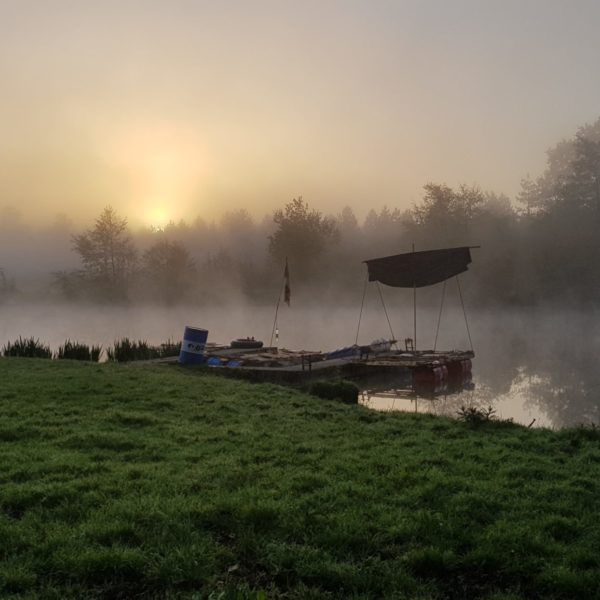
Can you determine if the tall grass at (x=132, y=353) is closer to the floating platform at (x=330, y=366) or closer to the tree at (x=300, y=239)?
the floating platform at (x=330, y=366)

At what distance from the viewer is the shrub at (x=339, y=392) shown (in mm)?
15250

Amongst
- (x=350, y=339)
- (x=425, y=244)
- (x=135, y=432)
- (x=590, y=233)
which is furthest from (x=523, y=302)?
(x=135, y=432)

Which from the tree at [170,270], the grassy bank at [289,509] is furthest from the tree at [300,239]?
the grassy bank at [289,509]

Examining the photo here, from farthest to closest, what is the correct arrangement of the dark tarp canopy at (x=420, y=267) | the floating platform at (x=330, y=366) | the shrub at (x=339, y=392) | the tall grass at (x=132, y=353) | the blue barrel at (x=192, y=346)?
the dark tarp canopy at (x=420, y=267) → the tall grass at (x=132, y=353) → the blue barrel at (x=192, y=346) → the floating platform at (x=330, y=366) → the shrub at (x=339, y=392)

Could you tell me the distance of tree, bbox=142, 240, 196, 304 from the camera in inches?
3981

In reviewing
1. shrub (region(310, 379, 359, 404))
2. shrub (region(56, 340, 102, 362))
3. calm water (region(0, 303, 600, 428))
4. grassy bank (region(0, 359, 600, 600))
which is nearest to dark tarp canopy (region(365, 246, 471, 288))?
calm water (region(0, 303, 600, 428))

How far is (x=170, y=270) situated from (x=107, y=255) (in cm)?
1175

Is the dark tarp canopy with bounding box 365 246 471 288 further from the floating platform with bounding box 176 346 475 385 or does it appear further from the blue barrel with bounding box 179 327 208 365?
the blue barrel with bounding box 179 327 208 365

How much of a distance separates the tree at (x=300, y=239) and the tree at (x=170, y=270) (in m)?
21.6

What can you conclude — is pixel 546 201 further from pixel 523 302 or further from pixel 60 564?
pixel 60 564

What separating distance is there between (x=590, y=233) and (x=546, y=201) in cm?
1419

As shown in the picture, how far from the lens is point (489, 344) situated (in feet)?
124

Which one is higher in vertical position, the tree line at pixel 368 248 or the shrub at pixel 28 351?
the tree line at pixel 368 248

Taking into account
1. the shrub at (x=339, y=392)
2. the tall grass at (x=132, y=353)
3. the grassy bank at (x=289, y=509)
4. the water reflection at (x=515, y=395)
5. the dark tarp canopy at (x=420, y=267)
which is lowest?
the water reflection at (x=515, y=395)
